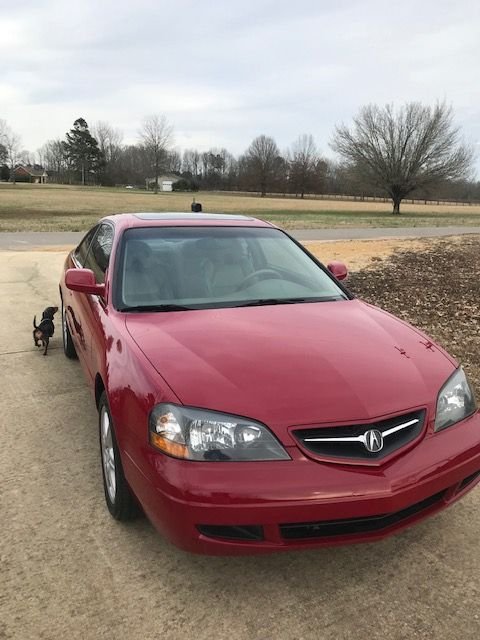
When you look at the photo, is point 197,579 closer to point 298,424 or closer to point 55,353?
point 298,424

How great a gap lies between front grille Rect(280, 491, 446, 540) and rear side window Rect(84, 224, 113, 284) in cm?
213

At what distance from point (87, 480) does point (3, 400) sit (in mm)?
1540

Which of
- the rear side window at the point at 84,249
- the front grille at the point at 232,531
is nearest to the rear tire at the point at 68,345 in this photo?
the rear side window at the point at 84,249

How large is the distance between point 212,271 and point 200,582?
6.03 ft

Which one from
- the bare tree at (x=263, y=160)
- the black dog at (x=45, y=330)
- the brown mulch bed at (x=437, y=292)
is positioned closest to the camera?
the black dog at (x=45, y=330)

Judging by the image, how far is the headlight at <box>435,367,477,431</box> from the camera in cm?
241

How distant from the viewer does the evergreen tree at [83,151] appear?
349 ft

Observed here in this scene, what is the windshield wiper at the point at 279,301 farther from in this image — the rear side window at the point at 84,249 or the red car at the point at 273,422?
the rear side window at the point at 84,249

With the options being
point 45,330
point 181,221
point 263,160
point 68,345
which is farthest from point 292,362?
point 263,160

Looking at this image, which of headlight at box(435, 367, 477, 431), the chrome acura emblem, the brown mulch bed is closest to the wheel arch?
the chrome acura emblem

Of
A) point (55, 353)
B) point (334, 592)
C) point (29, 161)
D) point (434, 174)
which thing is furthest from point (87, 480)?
point (29, 161)

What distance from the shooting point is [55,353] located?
5598 millimetres

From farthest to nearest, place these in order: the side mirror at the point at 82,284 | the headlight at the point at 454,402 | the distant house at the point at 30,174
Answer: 1. the distant house at the point at 30,174
2. the side mirror at the point at 82,284
3. the headlight at the point at 454,402

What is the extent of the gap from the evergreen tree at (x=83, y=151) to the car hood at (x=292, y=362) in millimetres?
110829
